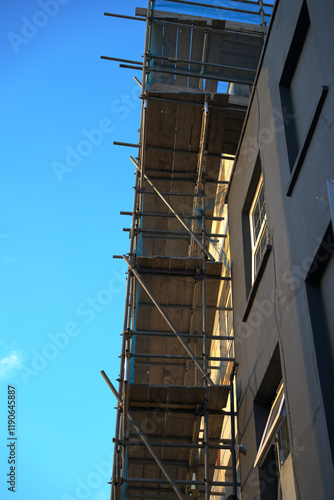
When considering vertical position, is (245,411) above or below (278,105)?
below

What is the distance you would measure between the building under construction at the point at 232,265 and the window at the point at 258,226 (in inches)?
1.5

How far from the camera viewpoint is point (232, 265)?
11.1m

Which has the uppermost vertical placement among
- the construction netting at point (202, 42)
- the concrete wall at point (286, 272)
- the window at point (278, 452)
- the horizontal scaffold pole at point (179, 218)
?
the construction netting at point (202, 42)

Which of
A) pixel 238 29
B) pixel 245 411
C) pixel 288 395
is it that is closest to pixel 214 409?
pixel 245 411

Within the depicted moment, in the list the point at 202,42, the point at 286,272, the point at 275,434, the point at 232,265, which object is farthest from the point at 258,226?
the point at 202,42

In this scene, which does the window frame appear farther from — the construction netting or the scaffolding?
the construction netting

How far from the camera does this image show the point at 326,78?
6.29 m

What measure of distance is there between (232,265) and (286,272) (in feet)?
13.2

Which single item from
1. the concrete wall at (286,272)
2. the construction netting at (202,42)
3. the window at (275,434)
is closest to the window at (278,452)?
the window at (275,434)

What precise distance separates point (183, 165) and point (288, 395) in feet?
27.7

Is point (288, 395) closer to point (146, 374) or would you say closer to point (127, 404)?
point (127, 404)

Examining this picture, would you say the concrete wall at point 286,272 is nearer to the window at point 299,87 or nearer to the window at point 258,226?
the window at point 299,87

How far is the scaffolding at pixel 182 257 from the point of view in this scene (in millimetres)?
9977

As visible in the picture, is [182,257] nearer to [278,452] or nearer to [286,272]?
[286,272]
